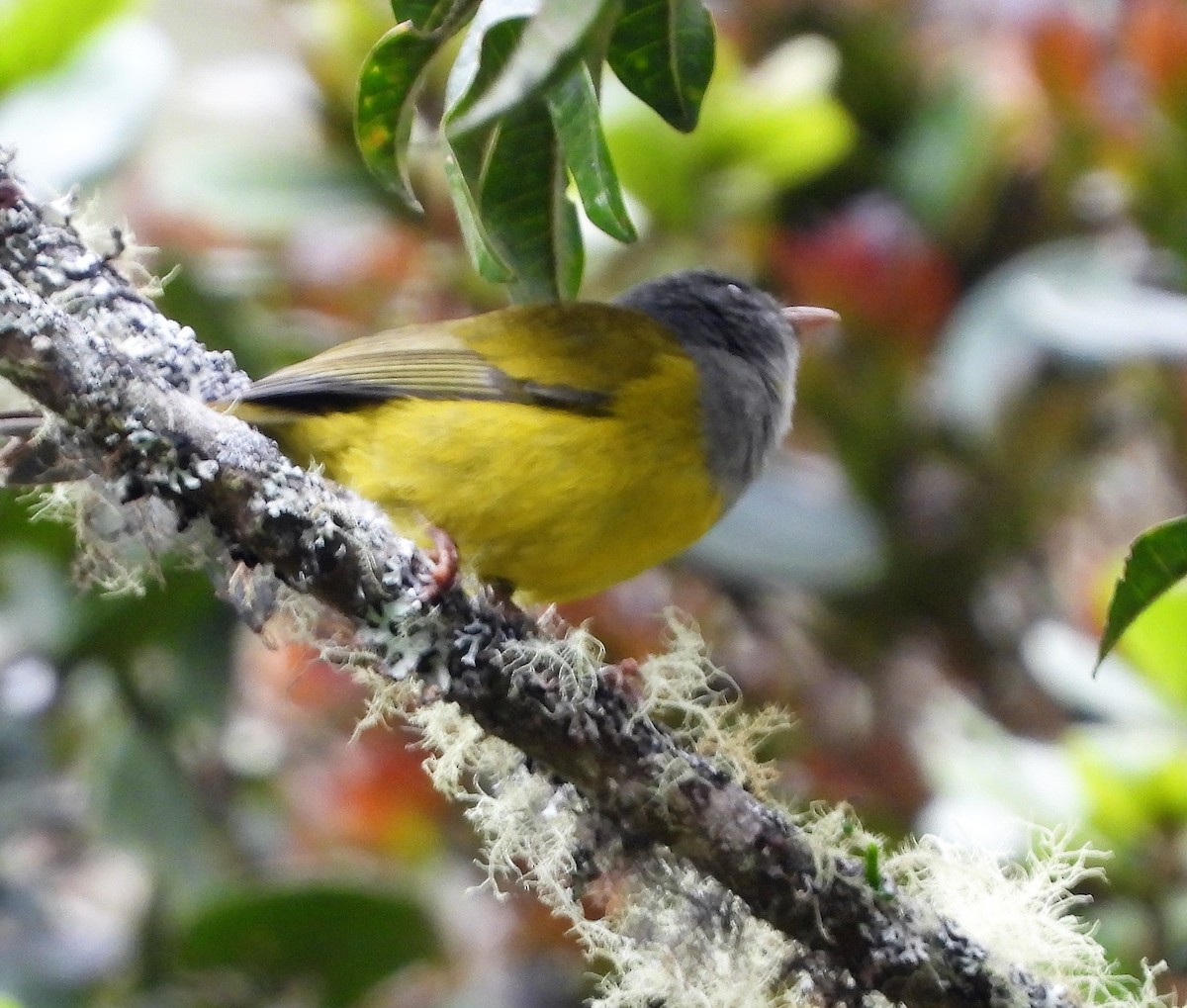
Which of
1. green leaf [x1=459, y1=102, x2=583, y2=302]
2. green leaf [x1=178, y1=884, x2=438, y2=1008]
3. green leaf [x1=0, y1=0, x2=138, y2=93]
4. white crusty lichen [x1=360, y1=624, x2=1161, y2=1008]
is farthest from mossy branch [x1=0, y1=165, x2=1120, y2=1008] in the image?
green leaf [x1=0, y1=0, x2=138, y2=93]

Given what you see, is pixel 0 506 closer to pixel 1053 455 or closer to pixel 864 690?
pixel 864 690

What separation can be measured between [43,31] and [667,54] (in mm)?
2031

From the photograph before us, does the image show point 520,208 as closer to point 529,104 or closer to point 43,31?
point 529,104

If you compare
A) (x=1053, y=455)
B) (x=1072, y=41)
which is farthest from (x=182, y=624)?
(x=1072, y=41)

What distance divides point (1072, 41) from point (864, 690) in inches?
64.9

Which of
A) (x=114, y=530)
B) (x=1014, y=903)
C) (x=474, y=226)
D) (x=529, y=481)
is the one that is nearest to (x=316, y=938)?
(x=529, y=481)

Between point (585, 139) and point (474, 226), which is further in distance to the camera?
point (474, 226)

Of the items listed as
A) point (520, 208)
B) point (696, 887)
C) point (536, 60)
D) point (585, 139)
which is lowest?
point (696, 887)

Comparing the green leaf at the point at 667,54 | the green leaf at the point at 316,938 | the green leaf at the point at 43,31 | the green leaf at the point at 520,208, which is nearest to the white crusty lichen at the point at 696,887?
the green leaf at the point at 520,208

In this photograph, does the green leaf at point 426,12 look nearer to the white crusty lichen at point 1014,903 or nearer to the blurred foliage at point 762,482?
the white crusty lichen at point 1014,903

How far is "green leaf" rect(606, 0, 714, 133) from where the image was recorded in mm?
1424

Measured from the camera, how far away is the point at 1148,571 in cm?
131

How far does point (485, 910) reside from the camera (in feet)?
11.7

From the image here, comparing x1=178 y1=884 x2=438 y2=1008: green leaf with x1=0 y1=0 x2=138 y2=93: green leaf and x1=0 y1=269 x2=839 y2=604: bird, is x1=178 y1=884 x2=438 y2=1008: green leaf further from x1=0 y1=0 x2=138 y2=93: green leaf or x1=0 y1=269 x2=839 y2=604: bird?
x1=0 y1=0 x2=138 y2=93: green leaf
